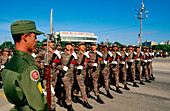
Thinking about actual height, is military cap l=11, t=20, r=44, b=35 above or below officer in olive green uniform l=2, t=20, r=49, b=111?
above

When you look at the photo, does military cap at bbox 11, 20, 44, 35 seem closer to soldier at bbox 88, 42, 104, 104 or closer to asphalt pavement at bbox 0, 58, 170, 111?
asphalt pavement at bbox 0, 58, 170, 111

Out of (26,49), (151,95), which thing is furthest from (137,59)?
(26,49)

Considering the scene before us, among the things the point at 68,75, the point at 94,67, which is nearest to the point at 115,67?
the point at 94,67

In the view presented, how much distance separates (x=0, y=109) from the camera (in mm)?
4426

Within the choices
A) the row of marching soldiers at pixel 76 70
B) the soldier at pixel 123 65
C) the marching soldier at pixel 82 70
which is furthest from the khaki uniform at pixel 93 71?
the soldier at pixel 123 65

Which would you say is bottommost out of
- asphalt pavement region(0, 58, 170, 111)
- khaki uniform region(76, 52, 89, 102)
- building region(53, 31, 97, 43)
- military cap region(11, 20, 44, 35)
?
asphalt pavement region(0, 58, 170, 111)

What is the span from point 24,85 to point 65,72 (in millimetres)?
3265

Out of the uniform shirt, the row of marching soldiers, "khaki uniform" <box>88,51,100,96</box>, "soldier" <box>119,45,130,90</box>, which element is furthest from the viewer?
"soldier" <box>119,45,130,90</box>

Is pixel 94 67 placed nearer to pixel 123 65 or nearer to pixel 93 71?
pixel 93 71

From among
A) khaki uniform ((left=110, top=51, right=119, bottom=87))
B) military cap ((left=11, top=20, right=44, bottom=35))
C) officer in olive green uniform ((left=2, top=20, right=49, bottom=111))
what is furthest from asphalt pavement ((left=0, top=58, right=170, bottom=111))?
military cap ((left=11, top=20, right=44, bottom=35))

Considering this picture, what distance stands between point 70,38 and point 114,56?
87.8 metres

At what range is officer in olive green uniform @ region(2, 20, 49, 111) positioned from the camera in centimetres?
122

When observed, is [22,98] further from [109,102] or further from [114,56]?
[114,56]

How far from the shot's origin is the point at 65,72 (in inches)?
176
